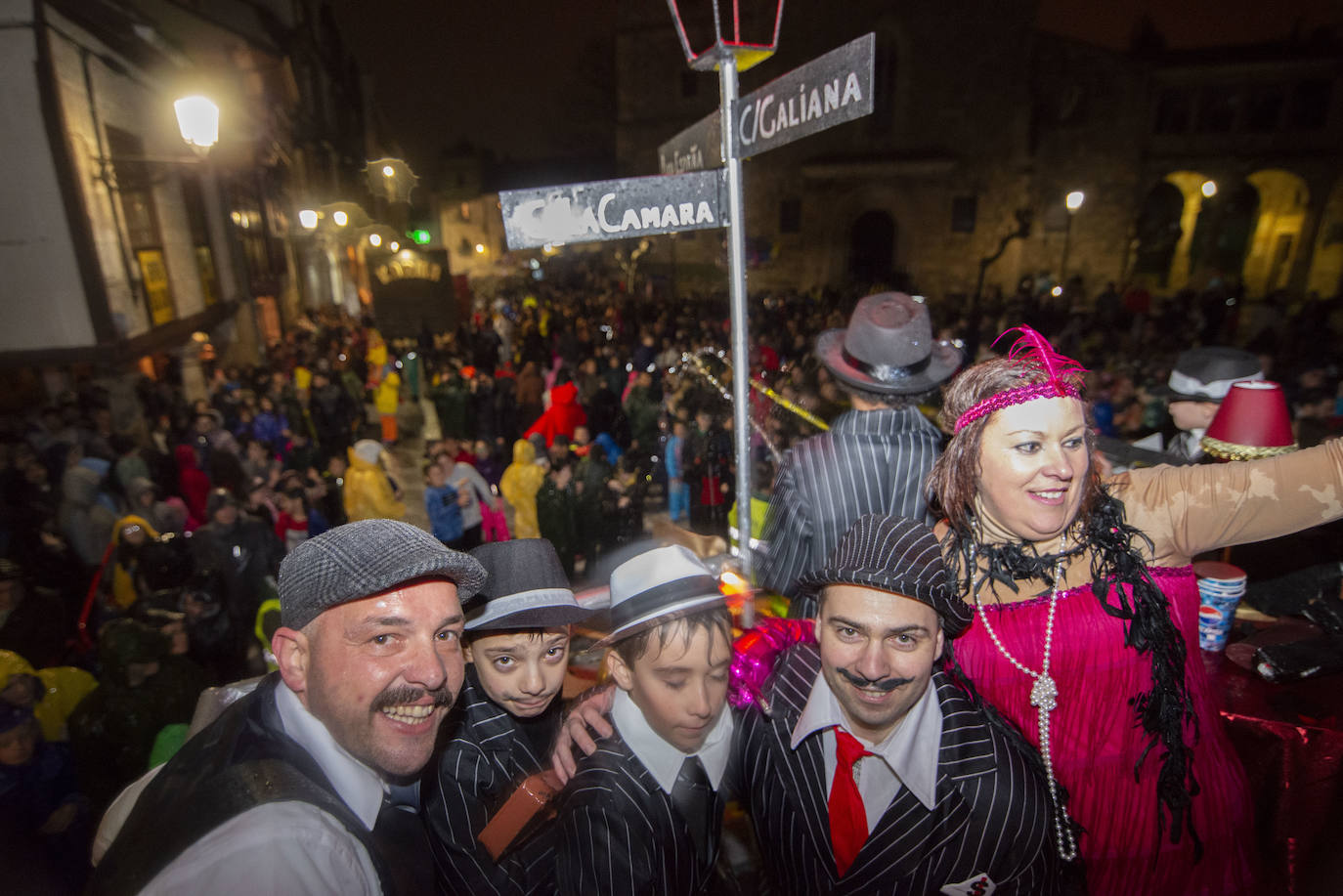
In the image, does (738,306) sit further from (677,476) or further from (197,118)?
(197,118)

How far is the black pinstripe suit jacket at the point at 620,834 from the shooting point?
1703 millimetres

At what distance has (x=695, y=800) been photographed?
1923 mm

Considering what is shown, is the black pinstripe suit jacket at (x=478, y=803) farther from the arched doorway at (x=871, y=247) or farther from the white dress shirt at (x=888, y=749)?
the arched doorway at (x=871, y=247)

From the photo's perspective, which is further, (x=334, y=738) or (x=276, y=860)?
(x=334, y=738)

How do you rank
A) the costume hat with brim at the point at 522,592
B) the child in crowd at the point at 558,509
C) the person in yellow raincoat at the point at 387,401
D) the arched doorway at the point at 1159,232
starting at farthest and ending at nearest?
the arched doorway at the point at 1159,232, the person in yellow raincoat at the point at 387,401, the child in crowd at the point at 558,509, the costume hat with brim at the point at 522,592

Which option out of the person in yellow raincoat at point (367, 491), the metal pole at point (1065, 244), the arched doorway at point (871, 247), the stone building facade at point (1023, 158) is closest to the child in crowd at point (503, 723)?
the person in yellow raincoat at point (367, 491)

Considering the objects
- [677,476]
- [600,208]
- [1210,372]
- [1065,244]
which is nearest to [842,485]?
[600,208]

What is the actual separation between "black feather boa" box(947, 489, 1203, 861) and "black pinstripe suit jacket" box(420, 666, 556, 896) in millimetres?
1557

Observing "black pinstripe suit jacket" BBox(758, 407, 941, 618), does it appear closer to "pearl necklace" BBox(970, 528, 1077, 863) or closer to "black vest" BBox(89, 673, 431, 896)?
"pearl necklace" BBox(970, 528, 1077, 863)

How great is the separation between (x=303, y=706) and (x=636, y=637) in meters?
0.86

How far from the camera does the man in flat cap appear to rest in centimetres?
123

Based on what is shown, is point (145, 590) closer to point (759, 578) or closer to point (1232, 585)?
point (759, 578)

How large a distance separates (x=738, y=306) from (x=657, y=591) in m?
1.19

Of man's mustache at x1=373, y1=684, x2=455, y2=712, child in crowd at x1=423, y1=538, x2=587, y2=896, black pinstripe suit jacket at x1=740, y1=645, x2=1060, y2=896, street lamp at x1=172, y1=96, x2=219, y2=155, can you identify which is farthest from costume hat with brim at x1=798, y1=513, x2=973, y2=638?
street lamp at x1=172, y1=96, x2=219, y2=155
